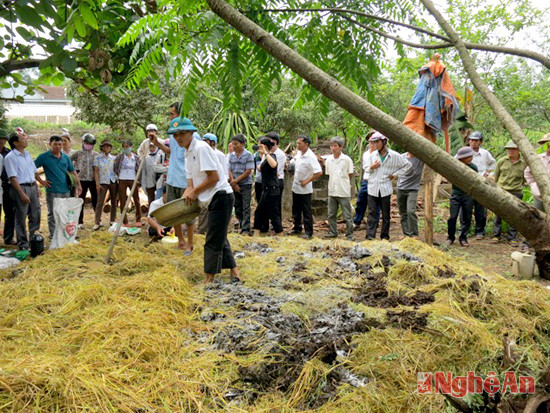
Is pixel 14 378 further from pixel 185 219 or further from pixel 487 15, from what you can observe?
pixel 487 15

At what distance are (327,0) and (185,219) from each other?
3.35 metres

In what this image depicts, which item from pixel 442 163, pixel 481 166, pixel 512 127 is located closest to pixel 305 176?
pixel 481 166

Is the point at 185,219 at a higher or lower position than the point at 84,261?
higher

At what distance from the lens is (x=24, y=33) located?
3207 mm

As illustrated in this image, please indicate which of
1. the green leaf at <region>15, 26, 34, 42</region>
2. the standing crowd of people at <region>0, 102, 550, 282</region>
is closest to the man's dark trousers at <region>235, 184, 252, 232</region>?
the standing crowd of people at <region>0, 102, 550, 282</region>

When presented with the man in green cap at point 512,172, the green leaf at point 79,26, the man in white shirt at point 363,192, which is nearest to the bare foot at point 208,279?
the green leaf at point 79,26

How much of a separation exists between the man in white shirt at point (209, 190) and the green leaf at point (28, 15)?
2327mm

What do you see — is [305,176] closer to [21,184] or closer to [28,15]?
[21,184]

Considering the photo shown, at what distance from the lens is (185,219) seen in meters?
4.99

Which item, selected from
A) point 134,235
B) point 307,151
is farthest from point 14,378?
point 307,151

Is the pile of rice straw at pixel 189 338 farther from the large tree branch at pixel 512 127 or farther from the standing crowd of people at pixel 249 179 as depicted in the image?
the large tree branch at pixel 512 127

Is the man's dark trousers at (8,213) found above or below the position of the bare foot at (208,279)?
above

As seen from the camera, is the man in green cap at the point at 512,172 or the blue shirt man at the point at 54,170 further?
the man in green cap at the point at 512,172

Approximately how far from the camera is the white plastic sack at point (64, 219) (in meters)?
6.62
